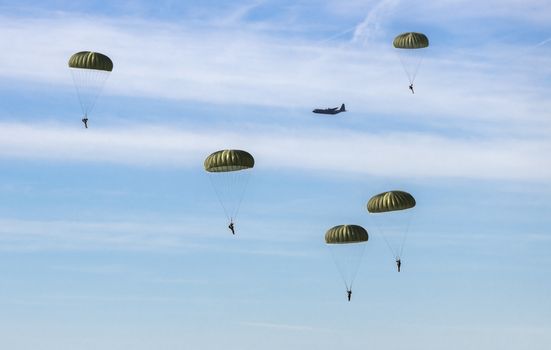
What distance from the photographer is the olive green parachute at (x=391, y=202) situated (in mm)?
101363

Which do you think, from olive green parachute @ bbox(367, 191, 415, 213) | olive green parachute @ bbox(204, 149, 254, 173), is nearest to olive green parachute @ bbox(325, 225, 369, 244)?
olive green parachute @ bbox(367, 191, 415, 213)

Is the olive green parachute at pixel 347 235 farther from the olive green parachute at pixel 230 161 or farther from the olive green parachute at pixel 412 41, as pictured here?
the olive green parachute at pixel 412 41

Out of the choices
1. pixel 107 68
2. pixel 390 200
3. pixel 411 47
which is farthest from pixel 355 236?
pixel 107 68

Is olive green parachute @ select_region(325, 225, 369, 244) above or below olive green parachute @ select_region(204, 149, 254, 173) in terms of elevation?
below

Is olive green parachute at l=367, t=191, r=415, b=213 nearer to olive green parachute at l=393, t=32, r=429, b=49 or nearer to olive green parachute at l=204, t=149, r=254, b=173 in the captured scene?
olive green parachute at l=204, t=149, r=254, b=173

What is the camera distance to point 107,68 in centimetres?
10569

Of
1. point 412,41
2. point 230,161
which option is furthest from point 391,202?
point 412,41

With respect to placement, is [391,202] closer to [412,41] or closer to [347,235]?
[347,235]

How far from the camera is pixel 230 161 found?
10025 centimetres

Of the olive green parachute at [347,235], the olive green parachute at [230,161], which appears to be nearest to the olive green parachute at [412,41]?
the olive green parachute at [347,235]

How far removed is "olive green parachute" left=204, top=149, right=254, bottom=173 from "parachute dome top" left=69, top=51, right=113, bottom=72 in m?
14.9

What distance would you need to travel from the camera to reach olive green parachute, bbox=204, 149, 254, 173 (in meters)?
100

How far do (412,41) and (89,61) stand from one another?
34.9 metres

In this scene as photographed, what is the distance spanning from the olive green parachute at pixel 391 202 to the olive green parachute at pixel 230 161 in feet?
42.3
